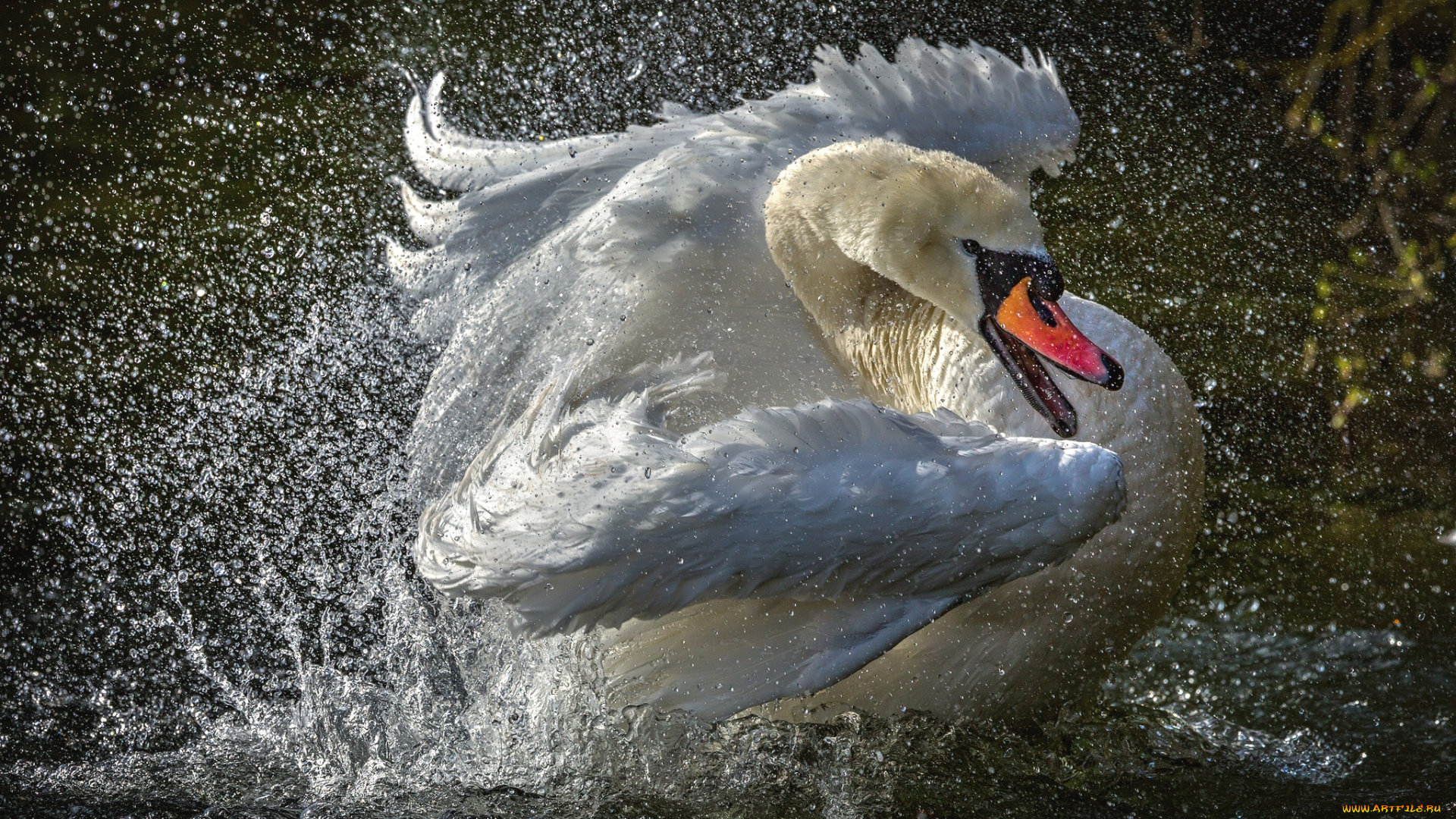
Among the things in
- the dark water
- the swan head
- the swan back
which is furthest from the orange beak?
the dark water

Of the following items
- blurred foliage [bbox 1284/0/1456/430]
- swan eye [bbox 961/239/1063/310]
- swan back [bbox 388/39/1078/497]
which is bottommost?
blurred foliage [bbox 1284/0/1456/430]

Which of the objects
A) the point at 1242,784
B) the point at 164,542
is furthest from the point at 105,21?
the point at 1242,784

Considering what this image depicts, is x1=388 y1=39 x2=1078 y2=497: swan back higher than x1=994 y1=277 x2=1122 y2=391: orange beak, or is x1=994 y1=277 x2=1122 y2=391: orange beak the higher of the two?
x1=388 y1=39 x2=1078 y2=497: swan back

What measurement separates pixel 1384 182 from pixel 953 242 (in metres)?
3.03

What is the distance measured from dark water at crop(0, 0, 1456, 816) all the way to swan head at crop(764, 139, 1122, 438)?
2.61 feet

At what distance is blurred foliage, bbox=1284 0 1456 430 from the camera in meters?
4.42

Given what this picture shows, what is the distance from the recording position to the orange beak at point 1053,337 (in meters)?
2.51

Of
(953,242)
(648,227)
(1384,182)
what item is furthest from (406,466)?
(1384,182)

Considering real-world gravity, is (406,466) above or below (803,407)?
below

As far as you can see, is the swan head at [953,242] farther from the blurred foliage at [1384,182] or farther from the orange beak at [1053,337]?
the blurred foliage at [1384,182]

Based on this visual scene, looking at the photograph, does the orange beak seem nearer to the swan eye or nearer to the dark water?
the swan eye

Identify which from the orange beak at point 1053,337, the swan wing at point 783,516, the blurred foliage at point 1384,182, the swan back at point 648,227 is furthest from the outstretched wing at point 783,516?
the blurred foliage at point 1384,182

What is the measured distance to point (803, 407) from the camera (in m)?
2.28

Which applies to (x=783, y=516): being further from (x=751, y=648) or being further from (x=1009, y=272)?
(x=1009, y=272)
